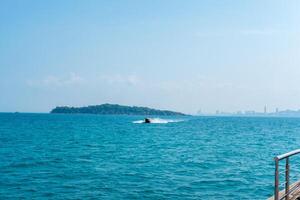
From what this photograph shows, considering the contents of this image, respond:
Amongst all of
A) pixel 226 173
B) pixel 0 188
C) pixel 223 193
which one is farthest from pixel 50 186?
pixel 226 173

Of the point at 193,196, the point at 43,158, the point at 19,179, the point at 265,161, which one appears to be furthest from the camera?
the point at 43,158

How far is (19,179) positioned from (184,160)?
13.0m

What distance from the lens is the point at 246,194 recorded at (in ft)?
55.6

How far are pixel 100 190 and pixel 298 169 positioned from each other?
42.0 ft

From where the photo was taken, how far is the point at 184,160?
1158 inches

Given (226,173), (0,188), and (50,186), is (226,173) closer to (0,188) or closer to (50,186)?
(50,186)

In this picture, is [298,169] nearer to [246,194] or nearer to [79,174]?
[246,194]

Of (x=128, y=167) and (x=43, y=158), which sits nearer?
(x=128, y=167)

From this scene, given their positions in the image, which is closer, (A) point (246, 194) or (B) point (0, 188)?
(A) point (246, 194)

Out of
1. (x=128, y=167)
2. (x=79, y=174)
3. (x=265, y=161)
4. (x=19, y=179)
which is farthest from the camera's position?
(x=265, y=161)

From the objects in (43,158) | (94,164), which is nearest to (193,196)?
(94,164)

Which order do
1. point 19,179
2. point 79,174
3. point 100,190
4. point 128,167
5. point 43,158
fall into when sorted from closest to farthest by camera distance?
point 100,190 → point 19,179 → point 79,174 → point 128,167 → point 43,158

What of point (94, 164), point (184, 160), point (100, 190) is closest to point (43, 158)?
point (94, 164)

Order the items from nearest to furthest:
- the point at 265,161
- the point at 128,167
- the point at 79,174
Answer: the point at 79,174
the point at 128,167
the point at 265,161
